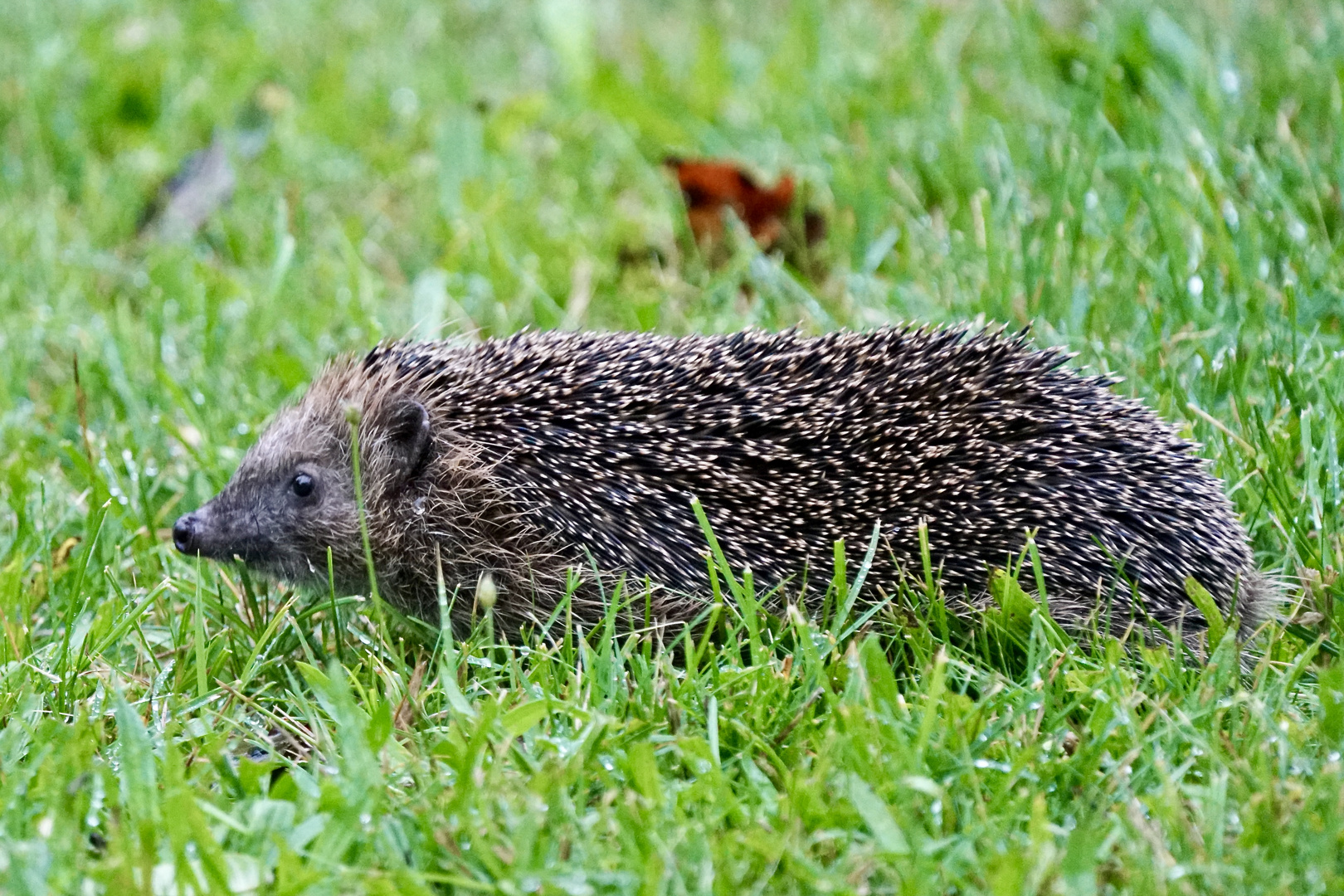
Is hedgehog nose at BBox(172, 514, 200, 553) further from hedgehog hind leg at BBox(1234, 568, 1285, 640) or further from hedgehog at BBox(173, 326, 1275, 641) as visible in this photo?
hedgehog hind leg at BBox(1234, 568, 1285, 640)

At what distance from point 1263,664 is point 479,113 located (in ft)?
20.9

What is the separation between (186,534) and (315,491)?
0.43 m

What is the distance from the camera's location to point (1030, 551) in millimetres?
4160

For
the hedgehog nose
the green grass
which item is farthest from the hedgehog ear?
the hedgehog nose

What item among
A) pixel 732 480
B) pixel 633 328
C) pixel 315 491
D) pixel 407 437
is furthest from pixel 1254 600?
pixel 633 328

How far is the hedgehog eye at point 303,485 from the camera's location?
4840 millimetres

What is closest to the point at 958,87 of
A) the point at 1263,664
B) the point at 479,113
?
the point at 479,113

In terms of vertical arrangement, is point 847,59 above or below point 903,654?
above

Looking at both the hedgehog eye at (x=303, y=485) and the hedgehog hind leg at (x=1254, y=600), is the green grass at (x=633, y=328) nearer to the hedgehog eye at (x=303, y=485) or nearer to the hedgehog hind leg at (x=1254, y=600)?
the hedgehog hind leg at (x=1254, y=600)

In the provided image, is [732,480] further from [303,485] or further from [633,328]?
[633,328]

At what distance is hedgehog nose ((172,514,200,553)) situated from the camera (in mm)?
4668

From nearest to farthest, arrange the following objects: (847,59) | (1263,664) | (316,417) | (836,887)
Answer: (836,887) → (1263,664) → (316,417) → (847,59)

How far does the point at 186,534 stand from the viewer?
4672mm

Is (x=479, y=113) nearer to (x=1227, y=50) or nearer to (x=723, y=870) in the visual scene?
(x=1227, y=50)
